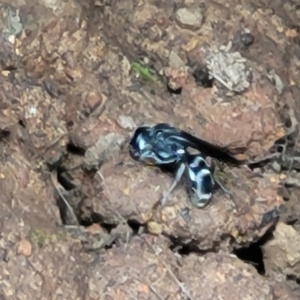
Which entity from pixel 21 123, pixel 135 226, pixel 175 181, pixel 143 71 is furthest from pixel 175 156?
pixel 21 123

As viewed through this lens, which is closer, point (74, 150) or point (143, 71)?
point (74, 150)

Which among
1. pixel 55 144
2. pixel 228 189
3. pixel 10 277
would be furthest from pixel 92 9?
pixel 10 277

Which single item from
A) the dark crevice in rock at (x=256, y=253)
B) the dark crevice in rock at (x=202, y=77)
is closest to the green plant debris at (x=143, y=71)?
the dark crevice in rock at (x=202, y=77)

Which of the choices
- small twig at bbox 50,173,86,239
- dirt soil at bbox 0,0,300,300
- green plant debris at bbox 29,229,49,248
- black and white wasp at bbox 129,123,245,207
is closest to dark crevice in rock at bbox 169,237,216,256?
dirt soil at bbox 0,0,300,300

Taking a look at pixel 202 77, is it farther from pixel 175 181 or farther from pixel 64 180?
pixel 64 180

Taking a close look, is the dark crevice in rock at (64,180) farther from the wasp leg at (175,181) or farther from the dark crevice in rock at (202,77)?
the dark crevice in rock at (202,77)

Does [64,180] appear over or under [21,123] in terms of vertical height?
under

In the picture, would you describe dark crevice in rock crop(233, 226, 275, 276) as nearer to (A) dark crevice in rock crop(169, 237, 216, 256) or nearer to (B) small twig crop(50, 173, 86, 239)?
(A) dark crevice in rock crop(169, 237, 216, 256)

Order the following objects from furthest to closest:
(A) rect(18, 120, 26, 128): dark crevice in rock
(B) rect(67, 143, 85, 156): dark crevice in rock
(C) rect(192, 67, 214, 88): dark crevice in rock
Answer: (C) rect(192, 67, 214, 88): dark crevice in rock
(B) rect(67, 143, 85, 156): dark crevice in rock
(A) rect(18, 120, 26, 128): dark crevice in rock
